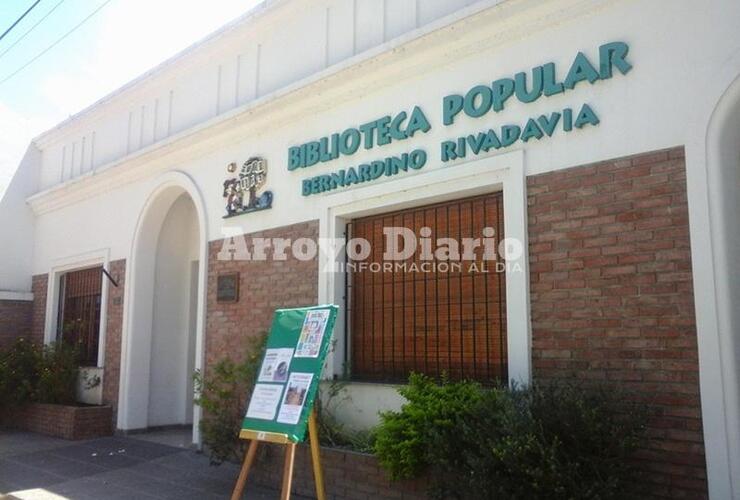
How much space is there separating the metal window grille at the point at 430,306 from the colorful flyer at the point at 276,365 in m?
1.70

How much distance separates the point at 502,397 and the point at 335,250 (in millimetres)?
3223

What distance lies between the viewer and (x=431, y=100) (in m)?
7.05

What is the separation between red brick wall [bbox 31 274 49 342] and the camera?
45.2 ft

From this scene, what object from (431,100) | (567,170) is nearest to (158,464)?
(431,100)

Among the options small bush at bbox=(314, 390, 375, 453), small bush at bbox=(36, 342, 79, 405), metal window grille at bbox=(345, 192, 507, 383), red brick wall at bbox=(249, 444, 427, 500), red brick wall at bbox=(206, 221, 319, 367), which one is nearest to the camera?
red brick wall at bbox=(249, 444, 427, 500)

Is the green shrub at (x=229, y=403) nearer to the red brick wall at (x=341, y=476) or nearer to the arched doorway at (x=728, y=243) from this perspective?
the red brick wall at (x=341, y=476)

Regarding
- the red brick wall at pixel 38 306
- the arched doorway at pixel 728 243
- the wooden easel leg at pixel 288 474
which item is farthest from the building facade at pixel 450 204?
the red brick wall at pixel 38 306

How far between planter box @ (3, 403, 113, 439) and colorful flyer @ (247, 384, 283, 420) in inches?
243

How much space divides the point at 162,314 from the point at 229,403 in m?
3.67

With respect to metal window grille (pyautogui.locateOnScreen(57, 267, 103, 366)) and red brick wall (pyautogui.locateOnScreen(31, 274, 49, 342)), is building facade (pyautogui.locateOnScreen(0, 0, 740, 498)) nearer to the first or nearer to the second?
metal window grille (pyautogui.locateOnScreen(57, 267, 103, 366))

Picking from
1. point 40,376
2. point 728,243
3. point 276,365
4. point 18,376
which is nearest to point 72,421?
point 40,376

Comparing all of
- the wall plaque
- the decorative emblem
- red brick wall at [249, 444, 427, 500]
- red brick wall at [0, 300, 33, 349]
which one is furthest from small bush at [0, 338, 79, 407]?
red brick wall at [249, 444, 427, 500]

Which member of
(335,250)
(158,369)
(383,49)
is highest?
(383,49)

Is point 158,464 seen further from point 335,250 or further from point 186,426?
point 335,250
